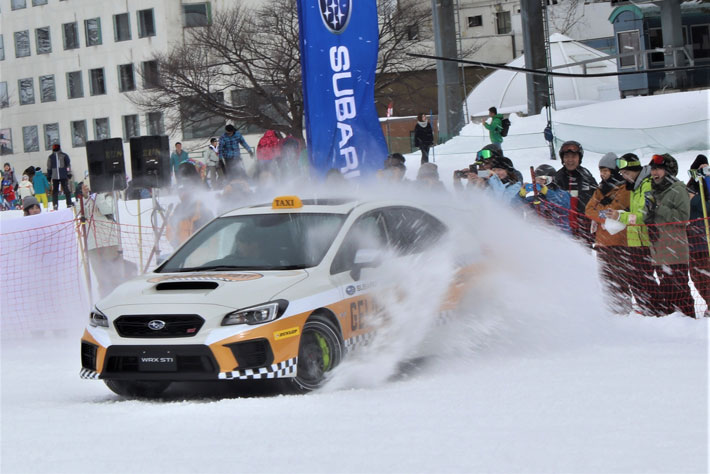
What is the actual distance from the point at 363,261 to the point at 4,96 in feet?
226

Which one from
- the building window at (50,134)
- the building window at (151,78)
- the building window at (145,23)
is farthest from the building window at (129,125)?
the building window at (151,78)

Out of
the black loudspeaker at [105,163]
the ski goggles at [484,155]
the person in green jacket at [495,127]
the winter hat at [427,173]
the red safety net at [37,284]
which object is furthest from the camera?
the person in green jacket at [495,127]

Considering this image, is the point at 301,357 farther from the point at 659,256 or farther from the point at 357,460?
the point at 659,256

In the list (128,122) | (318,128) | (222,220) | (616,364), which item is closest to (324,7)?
(318,128)

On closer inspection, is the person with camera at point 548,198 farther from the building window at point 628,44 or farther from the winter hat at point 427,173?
the building window at point 628,44

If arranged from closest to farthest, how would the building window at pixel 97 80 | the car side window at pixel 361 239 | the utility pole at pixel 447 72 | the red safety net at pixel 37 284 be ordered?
the car side window at pixel 361 239
the red safety net at pixel 37 284
the utility pole at pixel 447 72
the building window at pixel 97 80

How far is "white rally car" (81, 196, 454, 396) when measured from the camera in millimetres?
7148

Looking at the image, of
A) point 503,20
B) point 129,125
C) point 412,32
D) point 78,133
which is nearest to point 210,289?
point 412,32

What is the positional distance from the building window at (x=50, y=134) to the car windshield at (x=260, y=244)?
210 ft

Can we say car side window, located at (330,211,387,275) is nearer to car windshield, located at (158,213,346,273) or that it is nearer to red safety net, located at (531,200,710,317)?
car windshield, located at (158,213,346,273)

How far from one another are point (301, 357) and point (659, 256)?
449cm

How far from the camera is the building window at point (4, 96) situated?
70.8m

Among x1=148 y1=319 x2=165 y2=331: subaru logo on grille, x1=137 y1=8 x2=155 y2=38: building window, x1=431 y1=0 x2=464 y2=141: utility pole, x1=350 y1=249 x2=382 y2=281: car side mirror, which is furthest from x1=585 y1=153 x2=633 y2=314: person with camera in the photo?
x1=137 y1=8 x2=155 y2=38: building window

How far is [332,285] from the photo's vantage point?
7773mm
